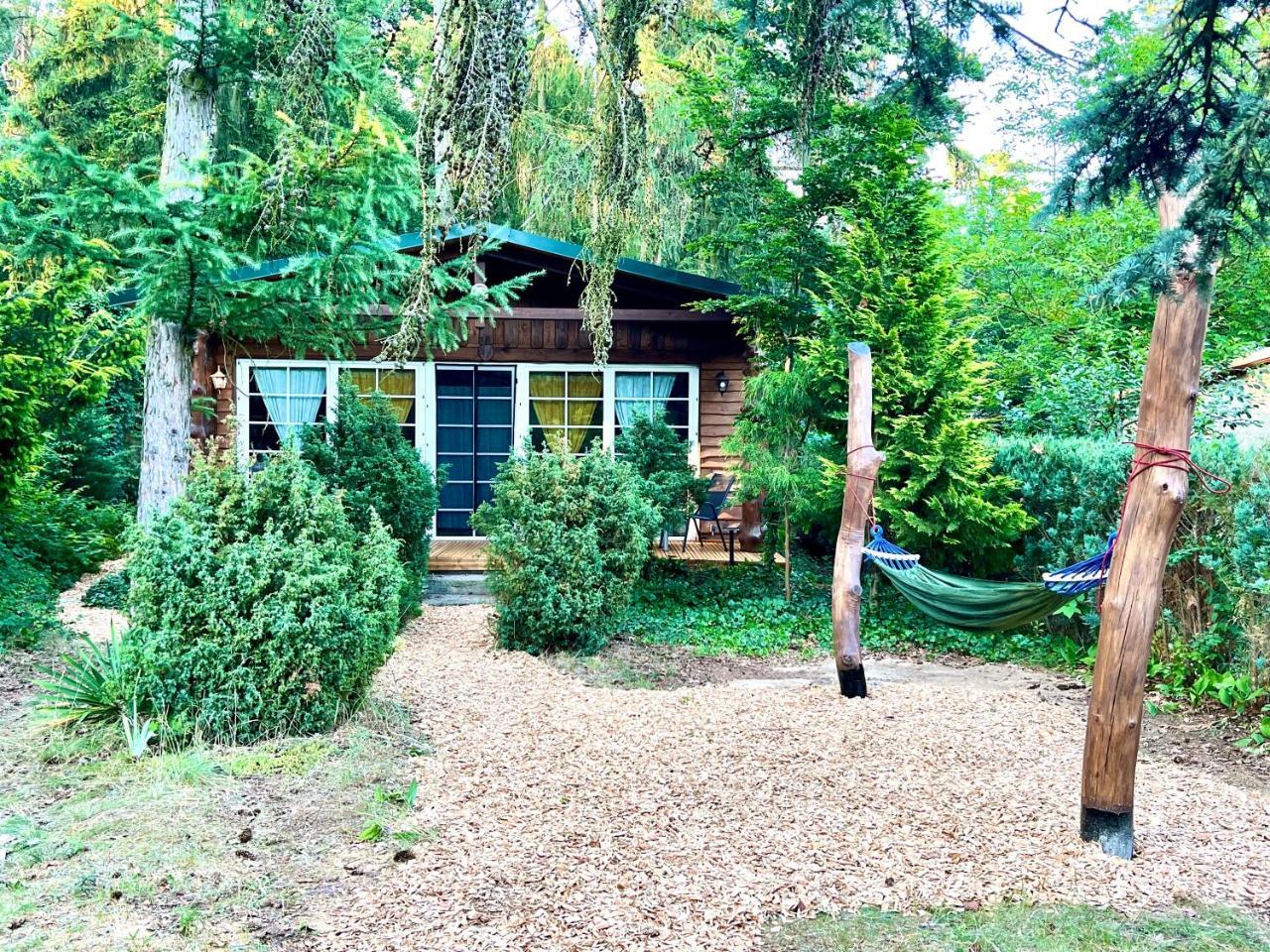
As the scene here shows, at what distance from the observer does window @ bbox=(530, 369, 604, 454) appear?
1033cm

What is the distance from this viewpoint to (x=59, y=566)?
7.54 metres

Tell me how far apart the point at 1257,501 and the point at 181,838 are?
15.9 ft

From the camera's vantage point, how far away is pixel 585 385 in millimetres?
10344

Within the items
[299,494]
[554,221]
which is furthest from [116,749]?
[554,221]

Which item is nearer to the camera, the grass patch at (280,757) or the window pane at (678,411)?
the grass patch at (280,757)

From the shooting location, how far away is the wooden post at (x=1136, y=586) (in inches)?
117

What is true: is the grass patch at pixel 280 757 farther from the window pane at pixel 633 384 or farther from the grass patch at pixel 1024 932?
the window pane at pixel 633 384

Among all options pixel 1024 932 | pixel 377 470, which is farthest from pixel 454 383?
pixel 1024 932

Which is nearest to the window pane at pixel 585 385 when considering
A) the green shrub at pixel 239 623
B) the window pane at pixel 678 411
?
the window pane at pixel 678 411

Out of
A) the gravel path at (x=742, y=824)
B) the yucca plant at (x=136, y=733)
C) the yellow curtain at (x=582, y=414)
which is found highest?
the yellow curtain at (x=582, y=414)

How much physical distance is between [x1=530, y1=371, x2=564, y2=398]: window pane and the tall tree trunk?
417cm

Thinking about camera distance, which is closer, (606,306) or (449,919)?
(449,919)

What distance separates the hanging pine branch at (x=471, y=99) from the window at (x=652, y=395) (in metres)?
7.19

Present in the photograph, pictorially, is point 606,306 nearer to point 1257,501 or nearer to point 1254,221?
point 1254,221
